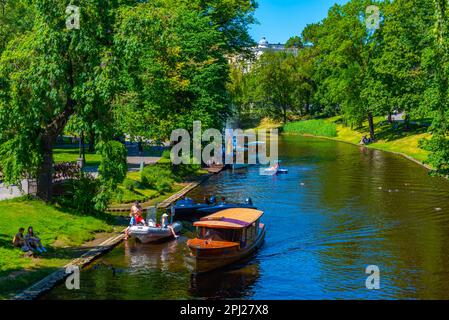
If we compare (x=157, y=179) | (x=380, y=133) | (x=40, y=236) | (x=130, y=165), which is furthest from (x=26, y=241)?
(x=380, y=133)

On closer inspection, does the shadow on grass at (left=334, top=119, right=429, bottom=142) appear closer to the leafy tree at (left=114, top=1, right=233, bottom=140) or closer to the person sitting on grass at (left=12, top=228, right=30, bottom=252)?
the leafy tree at (left=114, top=1, right=233, bottom=140)

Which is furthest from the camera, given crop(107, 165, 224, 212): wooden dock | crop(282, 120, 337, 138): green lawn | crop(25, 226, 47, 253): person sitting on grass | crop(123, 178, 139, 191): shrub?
crop(282, 120, 337, 138): green lawn

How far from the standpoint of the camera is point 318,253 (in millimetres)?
32062

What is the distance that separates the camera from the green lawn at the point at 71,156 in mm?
57031

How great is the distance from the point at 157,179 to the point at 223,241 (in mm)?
21986

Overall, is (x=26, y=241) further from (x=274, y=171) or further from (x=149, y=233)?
(x=274, y=171)

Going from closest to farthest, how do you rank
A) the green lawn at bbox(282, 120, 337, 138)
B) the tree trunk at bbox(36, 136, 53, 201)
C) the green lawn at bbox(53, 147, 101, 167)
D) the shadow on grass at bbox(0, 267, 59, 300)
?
the shadow on grass at bbox(0, 267, 59, 300), the tree trunk at bbox(36, 136, 53, 201), the green lawn at bbox(53, 147, 101, 167), the green lawn at bbox(282, 120, 337, 138)

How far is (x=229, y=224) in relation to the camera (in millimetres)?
30438

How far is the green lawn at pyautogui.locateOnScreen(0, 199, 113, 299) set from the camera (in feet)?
82.5

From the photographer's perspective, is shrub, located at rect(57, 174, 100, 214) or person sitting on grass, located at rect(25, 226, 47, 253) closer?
person sitting on grass, located at rect(25, 226, 47, 253)

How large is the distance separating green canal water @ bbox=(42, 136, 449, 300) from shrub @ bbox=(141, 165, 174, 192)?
2.97 meters

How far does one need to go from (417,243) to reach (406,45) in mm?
57486

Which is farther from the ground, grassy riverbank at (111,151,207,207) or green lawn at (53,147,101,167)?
green lawn at (53,147,101,167)

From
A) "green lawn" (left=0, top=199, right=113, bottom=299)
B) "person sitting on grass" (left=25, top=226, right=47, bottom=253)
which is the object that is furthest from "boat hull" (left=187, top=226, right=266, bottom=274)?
"person sitting on grass" (left=25, top=226, right=47, bottom=253)
